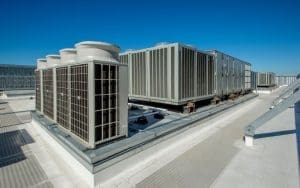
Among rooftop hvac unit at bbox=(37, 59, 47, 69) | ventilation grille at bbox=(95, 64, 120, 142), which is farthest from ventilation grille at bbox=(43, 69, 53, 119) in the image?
ventilation grille at bbox=(95, 64, 120, 142)

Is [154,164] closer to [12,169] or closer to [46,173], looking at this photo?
[46,173]

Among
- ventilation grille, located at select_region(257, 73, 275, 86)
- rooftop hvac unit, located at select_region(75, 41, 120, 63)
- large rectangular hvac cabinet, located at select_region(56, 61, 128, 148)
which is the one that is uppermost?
ventilation grille, located at select_region(257, 73, 275, 86)

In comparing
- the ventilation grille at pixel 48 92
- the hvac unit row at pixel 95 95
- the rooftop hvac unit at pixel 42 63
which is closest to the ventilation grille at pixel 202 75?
the hvac unit row at pixel 95 95

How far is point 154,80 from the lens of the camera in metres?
16.0

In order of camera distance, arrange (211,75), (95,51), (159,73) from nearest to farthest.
A: (95,51) < (159,73) < (211,75)

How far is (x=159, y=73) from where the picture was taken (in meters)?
15.4

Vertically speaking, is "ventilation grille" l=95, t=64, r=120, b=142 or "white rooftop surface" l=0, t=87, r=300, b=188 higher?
"ventilation grille" l=95, t=64, r=120, b=142

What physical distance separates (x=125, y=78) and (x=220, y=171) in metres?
6.06

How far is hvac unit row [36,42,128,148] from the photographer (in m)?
7.36

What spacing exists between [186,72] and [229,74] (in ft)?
43.5

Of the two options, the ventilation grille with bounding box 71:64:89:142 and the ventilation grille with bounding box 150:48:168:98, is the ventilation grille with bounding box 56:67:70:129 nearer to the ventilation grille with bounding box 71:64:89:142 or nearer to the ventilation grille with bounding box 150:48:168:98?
the ventilation grille with bounding box 71:64:89:142

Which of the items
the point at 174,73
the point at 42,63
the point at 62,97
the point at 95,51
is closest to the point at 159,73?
the point at 174,73

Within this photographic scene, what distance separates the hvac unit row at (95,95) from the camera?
7355 mm

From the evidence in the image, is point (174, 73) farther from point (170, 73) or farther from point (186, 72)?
point (186, 72)
